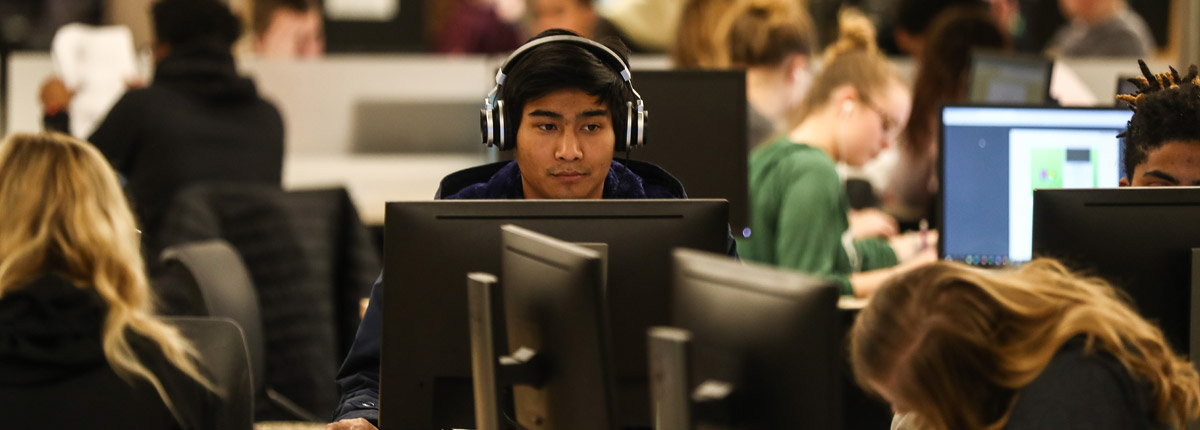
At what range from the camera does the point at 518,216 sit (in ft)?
5.90

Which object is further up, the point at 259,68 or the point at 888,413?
the point at 259,68

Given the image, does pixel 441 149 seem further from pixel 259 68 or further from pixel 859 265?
pixel 859 265

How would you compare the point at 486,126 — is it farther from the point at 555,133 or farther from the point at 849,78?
the point at 849,78

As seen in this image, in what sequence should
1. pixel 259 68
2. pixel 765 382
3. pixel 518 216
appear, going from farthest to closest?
pixel 259 68
pixel 518 216
pixel 765 382

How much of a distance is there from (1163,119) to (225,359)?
1530mm

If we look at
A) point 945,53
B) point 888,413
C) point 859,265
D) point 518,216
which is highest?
point 945,53

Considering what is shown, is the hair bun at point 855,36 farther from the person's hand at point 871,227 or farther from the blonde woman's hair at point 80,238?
the blonde woman's hair at point 80,238

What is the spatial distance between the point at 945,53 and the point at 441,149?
1.94 m

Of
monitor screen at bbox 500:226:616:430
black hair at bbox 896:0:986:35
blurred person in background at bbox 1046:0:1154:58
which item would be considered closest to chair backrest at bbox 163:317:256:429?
monitor screen at bbox 500:226:616:430

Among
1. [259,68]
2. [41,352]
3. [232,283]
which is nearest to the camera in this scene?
[41,352]

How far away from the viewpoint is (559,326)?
1646 mm

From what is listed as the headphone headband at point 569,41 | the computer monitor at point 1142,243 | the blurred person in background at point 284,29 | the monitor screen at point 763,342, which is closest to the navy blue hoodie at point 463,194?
the headphone headband at point 569,41

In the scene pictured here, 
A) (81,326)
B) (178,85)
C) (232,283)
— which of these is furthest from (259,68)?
(81,326)

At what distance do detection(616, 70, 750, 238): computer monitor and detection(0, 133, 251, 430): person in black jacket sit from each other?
1.13 metres
